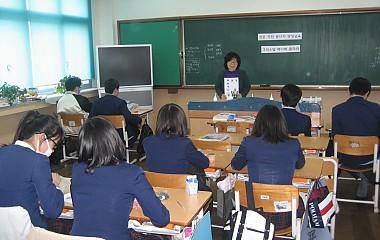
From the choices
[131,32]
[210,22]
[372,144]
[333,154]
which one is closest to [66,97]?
[131,32]

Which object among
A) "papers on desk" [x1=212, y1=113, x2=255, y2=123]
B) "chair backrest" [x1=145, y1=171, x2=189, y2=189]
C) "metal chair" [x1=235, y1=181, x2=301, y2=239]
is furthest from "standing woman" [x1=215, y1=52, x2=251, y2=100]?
"metal chair" [x1=235, y1=181, x2=301, y2=239]

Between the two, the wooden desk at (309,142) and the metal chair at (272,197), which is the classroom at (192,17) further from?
the metal chair at (272,197)

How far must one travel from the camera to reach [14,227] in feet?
5.98

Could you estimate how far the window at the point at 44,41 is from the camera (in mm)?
5789

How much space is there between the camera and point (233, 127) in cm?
473

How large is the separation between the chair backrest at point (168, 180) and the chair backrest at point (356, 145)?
1992 millimetres

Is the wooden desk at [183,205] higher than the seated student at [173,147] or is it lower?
lower

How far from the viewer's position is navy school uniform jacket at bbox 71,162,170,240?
2020 mm

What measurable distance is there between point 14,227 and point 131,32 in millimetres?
6142

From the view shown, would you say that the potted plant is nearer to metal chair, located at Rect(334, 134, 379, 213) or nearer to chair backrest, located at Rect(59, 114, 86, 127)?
chair backrest, located at Rect(59, 114, 86, 127)

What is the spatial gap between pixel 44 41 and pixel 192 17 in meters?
2.54

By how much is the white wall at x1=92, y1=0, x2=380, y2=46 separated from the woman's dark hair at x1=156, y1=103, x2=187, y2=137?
172 inches

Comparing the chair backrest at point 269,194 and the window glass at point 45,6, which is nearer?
the chair backrest at point 269,194

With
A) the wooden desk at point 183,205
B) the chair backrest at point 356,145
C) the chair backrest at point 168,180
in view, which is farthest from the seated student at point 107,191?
the chair backrest at point 356,145
